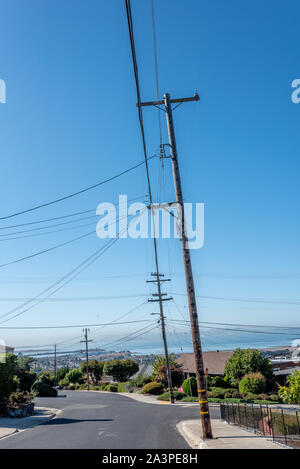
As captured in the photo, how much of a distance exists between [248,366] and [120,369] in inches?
1642

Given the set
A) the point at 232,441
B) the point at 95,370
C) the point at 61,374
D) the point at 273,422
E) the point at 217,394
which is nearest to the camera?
the point at 232,441

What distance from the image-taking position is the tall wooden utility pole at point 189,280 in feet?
45.9

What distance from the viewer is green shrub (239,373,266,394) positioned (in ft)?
138

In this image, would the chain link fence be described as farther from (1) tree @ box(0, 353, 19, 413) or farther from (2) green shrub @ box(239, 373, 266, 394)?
(2) green shrub @ box(239, 373, 266, 394)

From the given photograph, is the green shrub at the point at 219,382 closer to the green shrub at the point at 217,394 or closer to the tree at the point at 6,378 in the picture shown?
the green shrub at the point at 217,394

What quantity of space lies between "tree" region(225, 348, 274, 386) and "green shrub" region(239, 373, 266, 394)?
8.96 feet

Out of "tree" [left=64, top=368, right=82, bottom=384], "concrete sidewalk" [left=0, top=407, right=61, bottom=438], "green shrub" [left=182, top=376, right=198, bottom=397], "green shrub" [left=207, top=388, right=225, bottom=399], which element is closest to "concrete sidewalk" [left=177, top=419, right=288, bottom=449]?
"concrete sidewalk" [left=0, top=407, right=61, bottom=438]

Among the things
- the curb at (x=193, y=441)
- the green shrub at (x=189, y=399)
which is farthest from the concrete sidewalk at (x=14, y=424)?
the green shrub at (x=189, y=399)

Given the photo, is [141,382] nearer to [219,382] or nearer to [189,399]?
[219,382]

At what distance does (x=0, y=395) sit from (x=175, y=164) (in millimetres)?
20739

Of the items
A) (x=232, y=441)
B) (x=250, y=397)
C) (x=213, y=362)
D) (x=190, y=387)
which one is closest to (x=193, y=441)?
(x=232, y=441)

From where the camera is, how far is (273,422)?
46.4ft

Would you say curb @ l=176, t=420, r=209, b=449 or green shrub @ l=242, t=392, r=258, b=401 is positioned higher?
curb @ l=176, t=420, r=209, b=449
